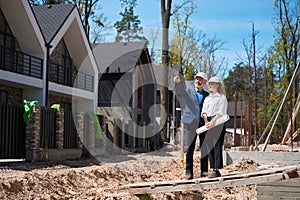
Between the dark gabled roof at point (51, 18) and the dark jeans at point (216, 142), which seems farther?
the dark gabled roof at point (51, 18)

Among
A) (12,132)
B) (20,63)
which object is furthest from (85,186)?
(20,63)

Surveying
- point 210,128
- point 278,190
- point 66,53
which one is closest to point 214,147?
point 210,128

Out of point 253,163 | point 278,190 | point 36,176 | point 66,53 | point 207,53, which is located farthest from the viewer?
point 207,53

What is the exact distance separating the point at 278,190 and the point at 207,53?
31.5 meters

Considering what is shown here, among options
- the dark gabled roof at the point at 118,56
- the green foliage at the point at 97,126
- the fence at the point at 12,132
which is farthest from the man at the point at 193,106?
the dark gabled roof at the point at 118,56

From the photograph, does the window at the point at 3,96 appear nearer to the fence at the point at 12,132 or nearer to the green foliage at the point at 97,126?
the green foliage at the point at 97,126

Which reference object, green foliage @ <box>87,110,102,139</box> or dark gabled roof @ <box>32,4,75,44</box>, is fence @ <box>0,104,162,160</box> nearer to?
green foliage @ <box>87,110,102,139</box>

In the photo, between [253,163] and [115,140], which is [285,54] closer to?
[115,140]

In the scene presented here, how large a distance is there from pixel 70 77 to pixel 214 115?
59.7 feet

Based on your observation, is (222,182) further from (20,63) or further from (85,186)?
(20,63)

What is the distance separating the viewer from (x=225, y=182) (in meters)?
6.00

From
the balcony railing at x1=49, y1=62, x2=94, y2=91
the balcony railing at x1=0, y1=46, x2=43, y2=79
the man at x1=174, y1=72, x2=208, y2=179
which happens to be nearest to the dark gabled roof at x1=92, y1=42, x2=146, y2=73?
the balcony railing at x1=49, y1=62, x2=94, y2=91

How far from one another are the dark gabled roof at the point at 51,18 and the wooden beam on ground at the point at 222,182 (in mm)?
15100

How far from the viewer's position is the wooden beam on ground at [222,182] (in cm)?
575
